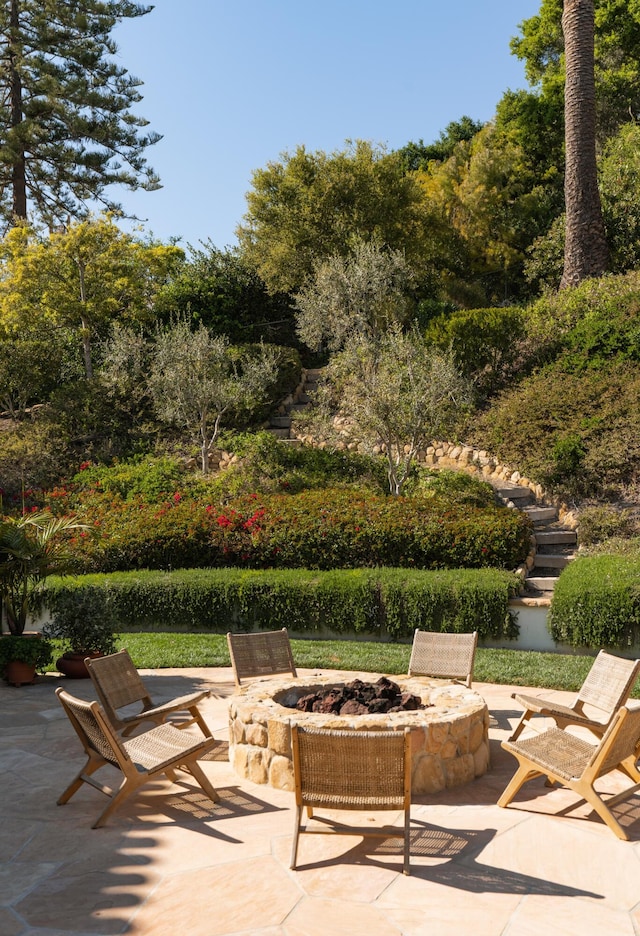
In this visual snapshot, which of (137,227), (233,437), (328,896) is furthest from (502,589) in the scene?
(137,227)

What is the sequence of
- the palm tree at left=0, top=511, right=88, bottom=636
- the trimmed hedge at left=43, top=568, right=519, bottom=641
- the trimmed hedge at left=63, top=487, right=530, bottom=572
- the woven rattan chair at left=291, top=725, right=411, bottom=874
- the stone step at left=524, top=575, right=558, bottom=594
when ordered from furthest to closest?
the trimmed hedge at left=63, top=487, right=530, bottom=572, the stone step at left=524, top=575, right=558, bottom=594, the trimmed hedge at left=43, top=568, right=519, bottom=641, the palm tree at left=0, top=511, right=88, bottom=636, the woven rattan chair at left=291, top=725, right=411, bottom=874

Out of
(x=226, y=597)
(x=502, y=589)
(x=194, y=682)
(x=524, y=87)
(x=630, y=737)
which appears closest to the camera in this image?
(x=630, y=737)

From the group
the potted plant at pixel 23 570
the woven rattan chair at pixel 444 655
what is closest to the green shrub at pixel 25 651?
the potted plant at pixel 23 570

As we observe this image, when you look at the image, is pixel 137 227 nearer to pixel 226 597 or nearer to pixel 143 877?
pixel 226 597

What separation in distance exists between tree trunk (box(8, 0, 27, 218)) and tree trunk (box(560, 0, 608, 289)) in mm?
15156

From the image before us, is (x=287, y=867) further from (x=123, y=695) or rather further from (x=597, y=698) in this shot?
(x=597, y=698)

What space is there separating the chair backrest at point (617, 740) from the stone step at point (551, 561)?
765 cm

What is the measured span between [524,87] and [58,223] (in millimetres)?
17492

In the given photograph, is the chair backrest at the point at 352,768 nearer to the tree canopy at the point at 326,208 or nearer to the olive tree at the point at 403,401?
the olive tree at the point at 403,401

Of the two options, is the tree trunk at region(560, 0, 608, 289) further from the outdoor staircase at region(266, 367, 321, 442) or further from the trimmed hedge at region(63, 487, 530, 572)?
the trimmed hedge at region(63, 487, 530, 572)

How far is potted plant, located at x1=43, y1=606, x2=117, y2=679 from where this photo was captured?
8836mm

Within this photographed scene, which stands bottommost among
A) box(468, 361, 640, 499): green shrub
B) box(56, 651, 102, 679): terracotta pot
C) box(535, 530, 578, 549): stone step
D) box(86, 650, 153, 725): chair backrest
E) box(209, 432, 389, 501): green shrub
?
box(56, 651, 102, 679): terracotta pot

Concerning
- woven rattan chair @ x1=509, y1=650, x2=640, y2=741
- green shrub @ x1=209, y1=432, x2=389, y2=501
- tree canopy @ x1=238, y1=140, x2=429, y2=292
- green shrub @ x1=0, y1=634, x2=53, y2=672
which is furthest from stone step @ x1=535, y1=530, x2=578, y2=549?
tree canopy @ x1=238, y1=140, x2=429, y2=292

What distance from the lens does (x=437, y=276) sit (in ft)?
80.9
